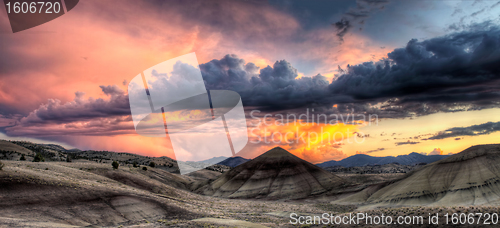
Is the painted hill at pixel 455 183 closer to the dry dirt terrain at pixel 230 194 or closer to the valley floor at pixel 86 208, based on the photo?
the dry dirt terrain at pixel 230 194

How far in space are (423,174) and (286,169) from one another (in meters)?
62.7

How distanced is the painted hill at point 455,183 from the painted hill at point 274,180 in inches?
1409

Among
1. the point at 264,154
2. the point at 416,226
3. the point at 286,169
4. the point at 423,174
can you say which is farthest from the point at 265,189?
the point at 416,226

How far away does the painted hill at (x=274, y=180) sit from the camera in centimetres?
10656

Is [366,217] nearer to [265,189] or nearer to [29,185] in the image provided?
[29,185]

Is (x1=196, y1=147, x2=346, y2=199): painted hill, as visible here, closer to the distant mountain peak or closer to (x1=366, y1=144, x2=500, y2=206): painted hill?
the distant mountain peak

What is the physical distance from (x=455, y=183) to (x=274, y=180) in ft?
231

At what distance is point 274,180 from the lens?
116938 mm

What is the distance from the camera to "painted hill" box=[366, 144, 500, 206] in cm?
5572

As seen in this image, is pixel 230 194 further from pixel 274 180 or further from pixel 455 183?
pixel 455 183

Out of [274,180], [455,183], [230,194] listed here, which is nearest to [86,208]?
[230,194]

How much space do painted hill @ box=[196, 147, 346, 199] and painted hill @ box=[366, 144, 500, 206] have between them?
35781mm

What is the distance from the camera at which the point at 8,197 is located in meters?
35.3

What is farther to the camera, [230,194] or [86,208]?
[230,194]
